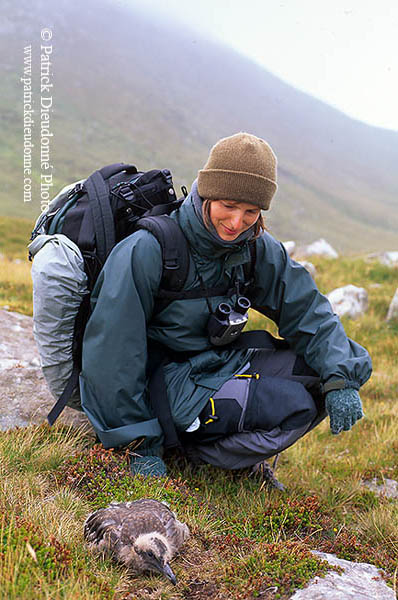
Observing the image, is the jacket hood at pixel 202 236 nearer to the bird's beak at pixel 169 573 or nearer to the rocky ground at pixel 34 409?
the rocky ground at pixel 34 409

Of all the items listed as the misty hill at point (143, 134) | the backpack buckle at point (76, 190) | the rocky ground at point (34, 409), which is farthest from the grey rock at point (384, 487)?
the misty hill at point (143, 134)

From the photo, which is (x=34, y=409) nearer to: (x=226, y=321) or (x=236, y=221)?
(x=226, y=321)

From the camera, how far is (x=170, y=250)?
13.7 feet

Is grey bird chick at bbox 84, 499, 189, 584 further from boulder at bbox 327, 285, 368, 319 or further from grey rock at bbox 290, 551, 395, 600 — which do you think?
boulder at bbox 327, 285, 368, 319

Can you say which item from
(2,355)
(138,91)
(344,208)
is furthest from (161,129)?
(2,355)

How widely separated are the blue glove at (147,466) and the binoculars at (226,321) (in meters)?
1.05

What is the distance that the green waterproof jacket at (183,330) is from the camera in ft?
13.6

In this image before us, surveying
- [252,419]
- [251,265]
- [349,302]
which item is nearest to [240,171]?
[251,265]

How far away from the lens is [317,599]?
295 centimetres

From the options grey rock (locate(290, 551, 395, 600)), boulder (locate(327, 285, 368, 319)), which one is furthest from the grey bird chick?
boulder (locate(327, 285, 368, 319))

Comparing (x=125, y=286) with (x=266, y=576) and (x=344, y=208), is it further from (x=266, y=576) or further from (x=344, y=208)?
(x=344, y=208)

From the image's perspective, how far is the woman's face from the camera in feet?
13.8

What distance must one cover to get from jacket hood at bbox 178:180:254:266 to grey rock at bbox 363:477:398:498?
103 inches

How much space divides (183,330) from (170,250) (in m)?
0.70
